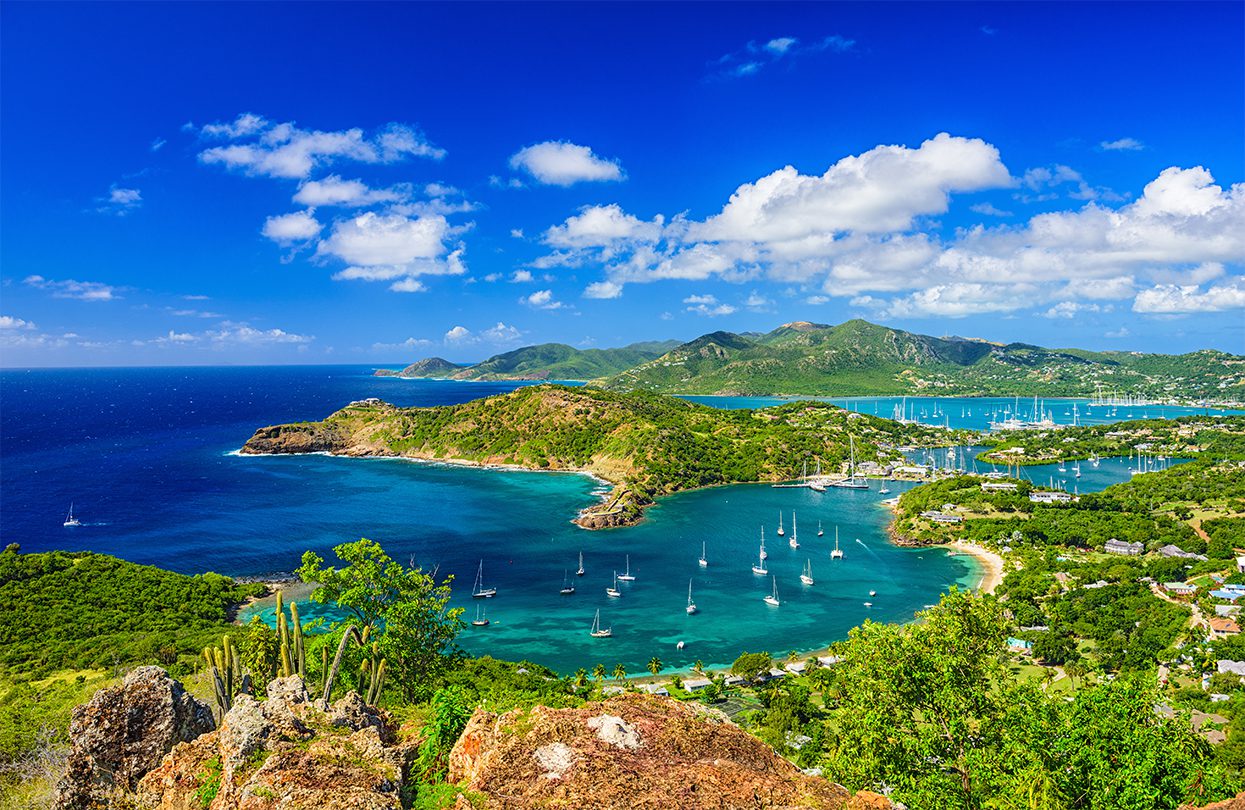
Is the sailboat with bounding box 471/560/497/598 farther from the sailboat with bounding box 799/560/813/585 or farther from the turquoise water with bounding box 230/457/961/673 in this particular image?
the sailboat with bounding box 799/560/813/585

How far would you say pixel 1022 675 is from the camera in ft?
146

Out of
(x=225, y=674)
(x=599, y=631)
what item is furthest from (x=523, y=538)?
(x=225, y=674)

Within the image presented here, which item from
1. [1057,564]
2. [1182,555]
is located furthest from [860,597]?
[1182,555]

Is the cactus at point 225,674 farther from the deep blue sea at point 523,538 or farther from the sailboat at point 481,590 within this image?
the sailboat at point 481,590

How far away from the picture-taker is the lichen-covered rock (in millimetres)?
12477

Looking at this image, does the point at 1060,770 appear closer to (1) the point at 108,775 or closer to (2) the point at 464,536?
(1) the point at 108,775

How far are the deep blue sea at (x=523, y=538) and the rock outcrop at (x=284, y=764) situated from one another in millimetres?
40467

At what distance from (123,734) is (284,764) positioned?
19.5ft

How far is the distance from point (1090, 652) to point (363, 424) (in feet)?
477

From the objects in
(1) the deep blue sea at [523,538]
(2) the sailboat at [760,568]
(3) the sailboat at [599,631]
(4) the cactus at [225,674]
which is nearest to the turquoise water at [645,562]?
(1) the deep blue sea at [523,538]

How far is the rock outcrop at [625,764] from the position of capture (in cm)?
914

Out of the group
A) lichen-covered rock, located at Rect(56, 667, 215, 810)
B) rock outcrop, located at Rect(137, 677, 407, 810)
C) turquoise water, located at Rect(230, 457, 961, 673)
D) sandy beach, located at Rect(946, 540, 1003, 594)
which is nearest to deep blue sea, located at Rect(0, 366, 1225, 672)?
turquoise water, located at Rect(230, 457, 961, 673)

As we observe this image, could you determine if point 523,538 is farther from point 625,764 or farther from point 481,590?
point 625,764

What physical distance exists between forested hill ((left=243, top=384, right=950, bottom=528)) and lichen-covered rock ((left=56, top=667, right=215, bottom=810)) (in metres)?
94.2
